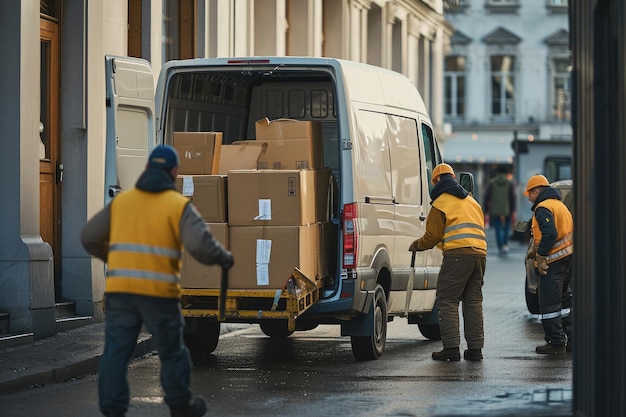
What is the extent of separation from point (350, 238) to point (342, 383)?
1.32 metres

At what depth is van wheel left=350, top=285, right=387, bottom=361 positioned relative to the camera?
42.5 ft

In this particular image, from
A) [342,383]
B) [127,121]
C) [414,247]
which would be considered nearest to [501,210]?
[414,247]

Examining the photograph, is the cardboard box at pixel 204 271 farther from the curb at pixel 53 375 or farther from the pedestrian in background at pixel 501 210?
the pedestrian in background at pixel 501 210

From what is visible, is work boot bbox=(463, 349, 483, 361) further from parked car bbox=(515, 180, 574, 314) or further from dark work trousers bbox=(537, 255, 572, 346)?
parked car bbox=(515, 180, 574, 314)

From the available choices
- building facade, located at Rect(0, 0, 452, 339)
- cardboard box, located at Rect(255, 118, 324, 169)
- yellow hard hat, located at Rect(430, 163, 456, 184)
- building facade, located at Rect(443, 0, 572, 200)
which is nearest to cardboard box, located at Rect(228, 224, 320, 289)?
cardboard box, located at Rect(255, 118, 324, 169)

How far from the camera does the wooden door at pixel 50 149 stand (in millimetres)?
15555

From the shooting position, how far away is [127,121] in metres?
13.3

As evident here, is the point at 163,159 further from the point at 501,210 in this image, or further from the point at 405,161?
the point at 501,210

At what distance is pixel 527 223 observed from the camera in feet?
52.3

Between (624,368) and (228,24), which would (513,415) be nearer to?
(624,368)

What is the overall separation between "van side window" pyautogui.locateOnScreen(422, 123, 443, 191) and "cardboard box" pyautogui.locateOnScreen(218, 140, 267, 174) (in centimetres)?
235

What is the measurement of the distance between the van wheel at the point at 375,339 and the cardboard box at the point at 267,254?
3.58 ft

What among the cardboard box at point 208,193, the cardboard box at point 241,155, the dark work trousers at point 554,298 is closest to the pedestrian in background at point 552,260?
the dark work trousers at point 554,298

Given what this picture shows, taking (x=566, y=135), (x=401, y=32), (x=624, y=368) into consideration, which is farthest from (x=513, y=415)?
(x=566, y=135)
